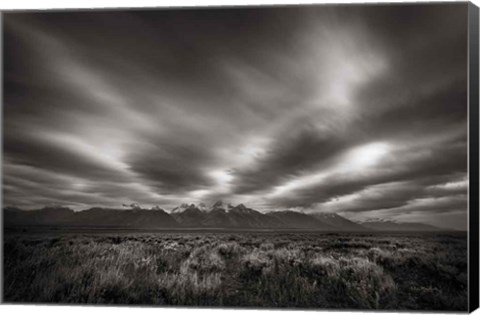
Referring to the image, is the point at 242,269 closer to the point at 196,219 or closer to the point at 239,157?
the point at 196,219

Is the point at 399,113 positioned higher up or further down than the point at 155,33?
further down

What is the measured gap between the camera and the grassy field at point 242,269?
28.2ft

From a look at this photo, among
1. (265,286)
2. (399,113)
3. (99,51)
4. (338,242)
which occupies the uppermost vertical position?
(99,51)

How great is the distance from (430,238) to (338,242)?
114 cm

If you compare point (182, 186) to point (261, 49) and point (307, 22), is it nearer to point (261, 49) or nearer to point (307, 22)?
point (261, 49)

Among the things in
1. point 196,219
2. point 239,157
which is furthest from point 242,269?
point 239,157

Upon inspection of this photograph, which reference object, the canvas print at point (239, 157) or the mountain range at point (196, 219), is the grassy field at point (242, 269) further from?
the mountain range at point (196, 219)

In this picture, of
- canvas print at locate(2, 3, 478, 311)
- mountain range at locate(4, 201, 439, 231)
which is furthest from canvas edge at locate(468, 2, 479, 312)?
mountain range at locate(4, 201, 439, 231)

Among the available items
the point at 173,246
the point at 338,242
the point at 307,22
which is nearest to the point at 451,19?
the point at 307,22

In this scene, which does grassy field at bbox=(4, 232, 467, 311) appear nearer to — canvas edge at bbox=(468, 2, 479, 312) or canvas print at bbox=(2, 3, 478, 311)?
canvas print at bbox=(2, 3, 478, 311)

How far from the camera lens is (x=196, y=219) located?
9.13 metres

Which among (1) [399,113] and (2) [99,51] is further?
(2) [99,51]

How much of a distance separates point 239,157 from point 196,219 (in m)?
0.99

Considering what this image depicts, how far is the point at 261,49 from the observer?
29.7ft
